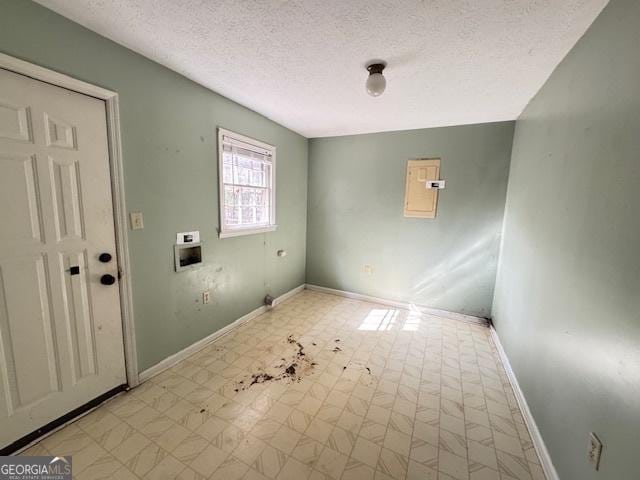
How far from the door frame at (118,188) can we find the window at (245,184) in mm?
842

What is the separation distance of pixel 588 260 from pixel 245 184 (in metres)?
2.76

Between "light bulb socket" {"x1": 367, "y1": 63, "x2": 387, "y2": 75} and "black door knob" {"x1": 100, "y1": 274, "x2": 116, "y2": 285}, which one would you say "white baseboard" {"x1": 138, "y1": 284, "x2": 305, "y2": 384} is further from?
"light bulb socket" {"x1": 367, "y1": 63, "x2": 387, "y2": 75}

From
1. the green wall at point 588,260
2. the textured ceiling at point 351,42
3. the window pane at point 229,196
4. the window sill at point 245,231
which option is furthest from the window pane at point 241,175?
the green wall at point 588,260

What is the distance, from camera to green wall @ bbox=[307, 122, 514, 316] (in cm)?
299

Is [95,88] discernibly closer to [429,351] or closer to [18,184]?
[18,184]

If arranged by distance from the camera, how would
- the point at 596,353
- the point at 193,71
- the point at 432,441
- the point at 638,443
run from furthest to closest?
the point at 193,71 < the point at 432,441 < the point at 596,353 < the point at 638,443

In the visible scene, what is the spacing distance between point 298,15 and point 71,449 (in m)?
2.69

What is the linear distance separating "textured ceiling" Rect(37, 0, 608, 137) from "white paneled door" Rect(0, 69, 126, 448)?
57cm

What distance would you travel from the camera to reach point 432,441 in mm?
1538

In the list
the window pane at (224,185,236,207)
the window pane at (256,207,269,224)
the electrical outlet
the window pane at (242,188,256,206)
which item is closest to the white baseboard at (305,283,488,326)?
the window pane at (256,207,269,224)

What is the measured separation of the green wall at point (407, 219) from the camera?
9.81ft

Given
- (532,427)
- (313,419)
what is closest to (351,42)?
(313,419)

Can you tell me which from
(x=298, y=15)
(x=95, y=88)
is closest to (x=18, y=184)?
(x=95, y=88)

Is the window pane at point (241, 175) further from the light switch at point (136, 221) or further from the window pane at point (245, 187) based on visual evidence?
the light switch at point (136, 221)
